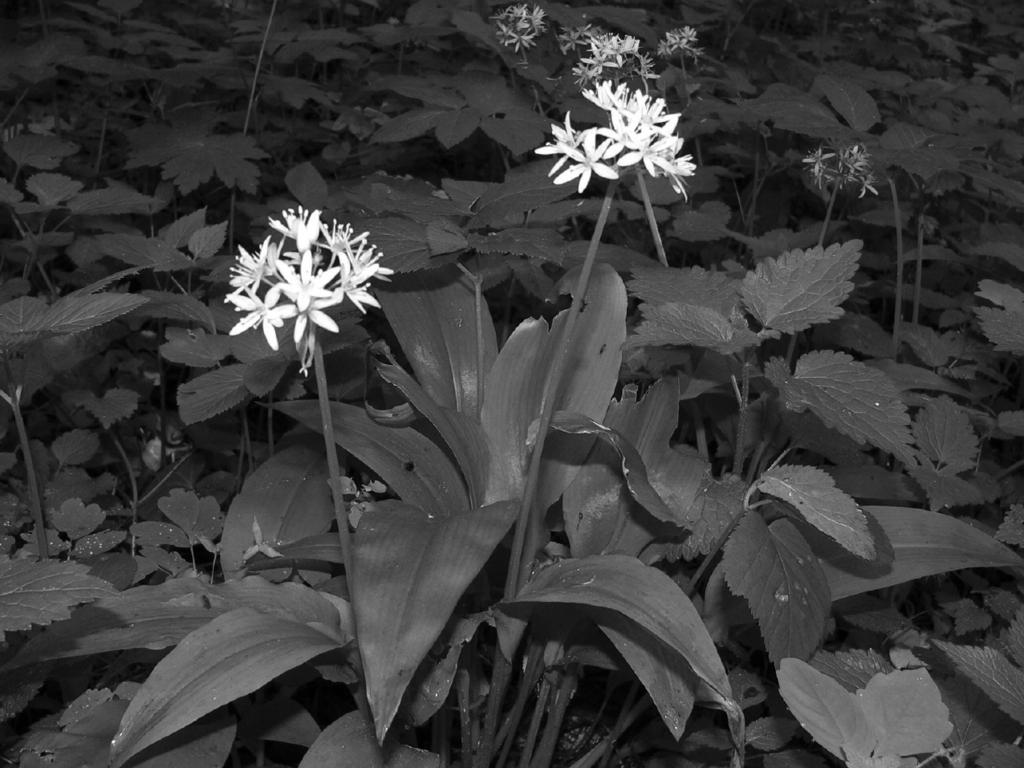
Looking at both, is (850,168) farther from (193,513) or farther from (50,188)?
(50,188)

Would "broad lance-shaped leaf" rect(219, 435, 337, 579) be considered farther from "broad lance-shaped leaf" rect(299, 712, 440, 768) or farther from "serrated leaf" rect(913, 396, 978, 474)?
"serrated leaf" rect(913, 396, 978, 474)

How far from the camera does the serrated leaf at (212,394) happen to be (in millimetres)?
2004

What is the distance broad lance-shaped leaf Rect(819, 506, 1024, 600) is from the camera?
1.73 metres

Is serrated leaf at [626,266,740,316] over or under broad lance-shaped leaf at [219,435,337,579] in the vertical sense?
over

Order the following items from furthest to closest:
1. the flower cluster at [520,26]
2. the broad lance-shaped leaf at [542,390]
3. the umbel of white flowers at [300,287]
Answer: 1. the flower cluster at [520,26]
2. the broad lance-shaped leaf at [542,390]
3. the umbel of white flowers at [300,287]

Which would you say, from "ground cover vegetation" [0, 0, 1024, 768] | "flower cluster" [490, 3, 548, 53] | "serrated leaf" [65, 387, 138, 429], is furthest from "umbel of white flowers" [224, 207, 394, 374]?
"flower cluster" [490, 3, 548, 53]

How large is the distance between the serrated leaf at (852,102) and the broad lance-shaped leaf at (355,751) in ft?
7.15

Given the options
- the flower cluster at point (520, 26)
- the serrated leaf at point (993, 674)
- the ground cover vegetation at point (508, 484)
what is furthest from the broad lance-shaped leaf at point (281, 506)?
the flower cluster at point (520, 26)

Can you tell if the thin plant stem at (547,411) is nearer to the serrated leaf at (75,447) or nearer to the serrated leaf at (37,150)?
the serrated leaf at (75,447)

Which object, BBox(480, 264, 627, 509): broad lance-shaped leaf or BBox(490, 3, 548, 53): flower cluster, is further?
BBox(490, 3, 548, 53): flower cluster

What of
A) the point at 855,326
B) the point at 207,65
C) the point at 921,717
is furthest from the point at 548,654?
the point at 207,65

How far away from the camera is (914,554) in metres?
1.76

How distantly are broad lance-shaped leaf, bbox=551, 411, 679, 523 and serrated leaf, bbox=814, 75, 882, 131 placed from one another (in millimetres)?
1632

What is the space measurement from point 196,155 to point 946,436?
238cm
